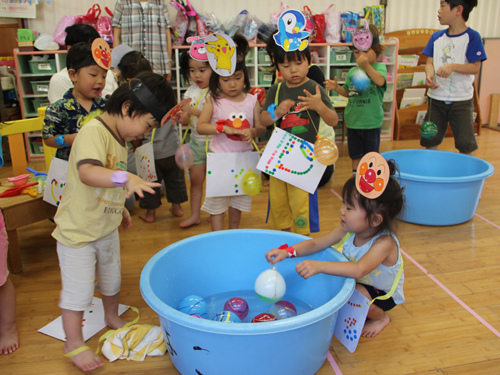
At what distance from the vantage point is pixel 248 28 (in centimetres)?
467

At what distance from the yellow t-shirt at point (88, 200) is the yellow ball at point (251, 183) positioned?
0.86 m

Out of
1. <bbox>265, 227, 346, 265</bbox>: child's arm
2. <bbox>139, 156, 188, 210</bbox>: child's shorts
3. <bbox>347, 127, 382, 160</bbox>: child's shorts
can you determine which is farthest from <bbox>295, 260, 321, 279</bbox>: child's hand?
<bbox>347, 127, 382, 160</bbox>: child's shorts

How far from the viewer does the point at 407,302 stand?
188cm

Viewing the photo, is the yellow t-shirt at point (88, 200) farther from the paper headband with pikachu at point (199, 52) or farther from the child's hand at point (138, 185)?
the paper headband with pikachu at point (199, 52)

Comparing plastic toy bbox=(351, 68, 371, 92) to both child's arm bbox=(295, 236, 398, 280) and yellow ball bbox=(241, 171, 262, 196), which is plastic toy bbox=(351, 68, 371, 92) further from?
child's arm bbox=(295, 236, 398, 280)

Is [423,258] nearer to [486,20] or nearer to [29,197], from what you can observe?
[29,197]

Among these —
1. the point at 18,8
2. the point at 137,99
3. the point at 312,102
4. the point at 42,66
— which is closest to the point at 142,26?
the point at 42,66

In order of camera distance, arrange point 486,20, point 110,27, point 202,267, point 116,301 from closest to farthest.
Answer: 1. point 116,301
2. point 202,267
3. point 110,27
4. point 486,20

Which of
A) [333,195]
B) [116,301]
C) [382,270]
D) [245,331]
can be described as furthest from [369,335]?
[333,195]

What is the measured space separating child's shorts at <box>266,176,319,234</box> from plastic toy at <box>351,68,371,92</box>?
112 centimetres

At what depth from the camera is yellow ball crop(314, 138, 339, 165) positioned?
2.05 metres

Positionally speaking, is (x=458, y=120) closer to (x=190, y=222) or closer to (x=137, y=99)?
(x=190, y=222)

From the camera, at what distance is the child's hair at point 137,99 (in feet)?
4.63

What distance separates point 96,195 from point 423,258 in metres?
1.74
